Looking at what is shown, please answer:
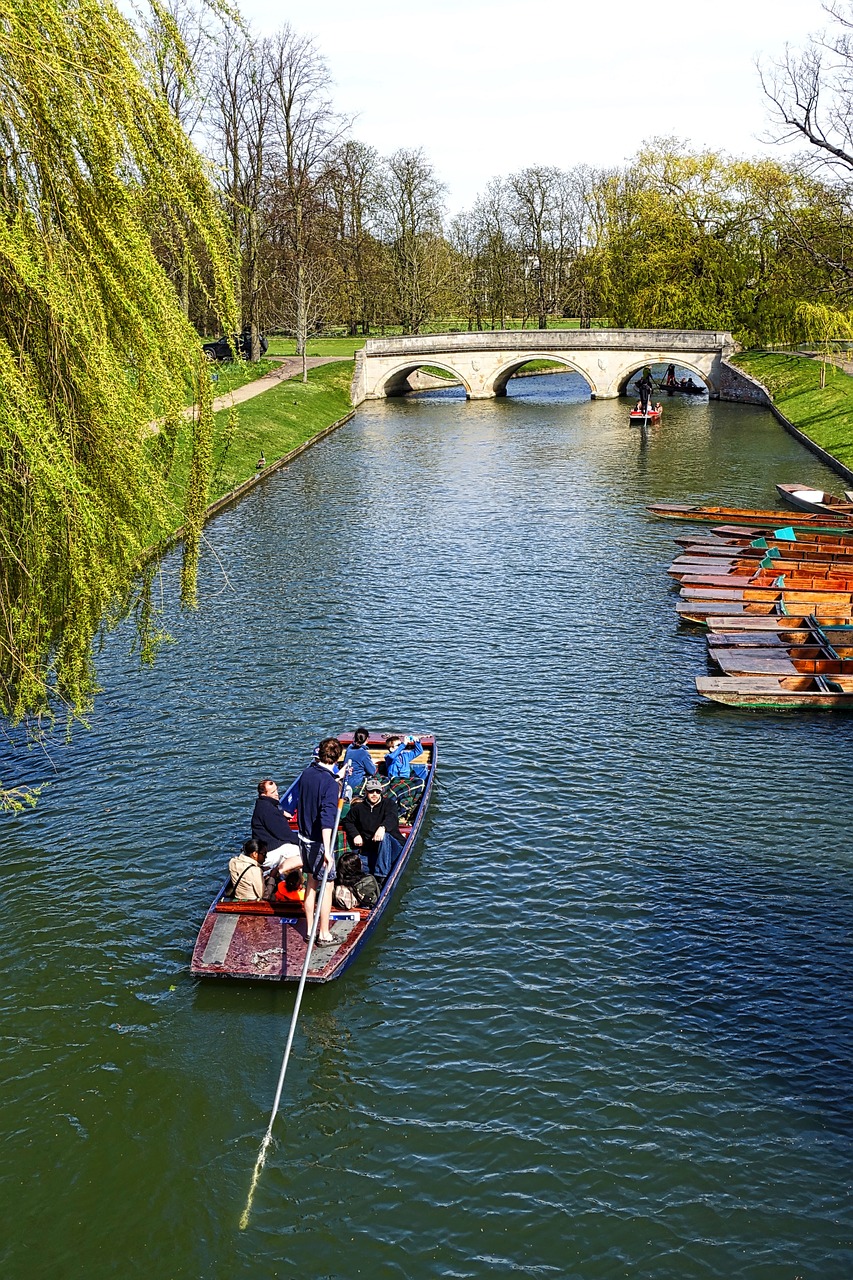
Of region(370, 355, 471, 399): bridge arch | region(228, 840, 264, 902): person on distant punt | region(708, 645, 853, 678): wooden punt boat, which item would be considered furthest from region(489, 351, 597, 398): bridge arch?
region(228, 840, 264, 902): person on distant punt

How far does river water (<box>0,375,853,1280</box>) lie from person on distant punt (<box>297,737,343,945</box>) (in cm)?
91

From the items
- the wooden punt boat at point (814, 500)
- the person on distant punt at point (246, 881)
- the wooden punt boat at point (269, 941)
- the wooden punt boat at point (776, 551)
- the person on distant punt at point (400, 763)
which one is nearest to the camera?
the wooden punt boat at point (269, 941)

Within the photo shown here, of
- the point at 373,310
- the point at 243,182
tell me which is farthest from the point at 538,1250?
the point at 373,310

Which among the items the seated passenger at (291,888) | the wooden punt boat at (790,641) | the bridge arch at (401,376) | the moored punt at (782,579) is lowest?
the seated passenger at (291,888)

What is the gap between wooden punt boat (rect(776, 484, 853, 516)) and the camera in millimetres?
32438

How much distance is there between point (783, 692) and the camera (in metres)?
19.5

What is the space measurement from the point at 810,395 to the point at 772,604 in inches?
1178

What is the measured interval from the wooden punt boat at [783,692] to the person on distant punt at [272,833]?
888 cm

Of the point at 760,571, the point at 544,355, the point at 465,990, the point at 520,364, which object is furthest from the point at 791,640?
the point at 520,364

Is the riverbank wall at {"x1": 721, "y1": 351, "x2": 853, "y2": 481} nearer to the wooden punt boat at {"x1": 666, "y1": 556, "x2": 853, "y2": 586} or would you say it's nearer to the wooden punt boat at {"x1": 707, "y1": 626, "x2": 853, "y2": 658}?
the wooden punt boat at {"x1": 666, "y1": 556, "x2": 853, "y2": 586}

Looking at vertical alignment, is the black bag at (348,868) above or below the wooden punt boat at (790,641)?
below

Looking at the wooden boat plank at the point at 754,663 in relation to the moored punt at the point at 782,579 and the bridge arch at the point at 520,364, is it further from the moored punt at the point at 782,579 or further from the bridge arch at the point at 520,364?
the bridge arch at the point at 520,364

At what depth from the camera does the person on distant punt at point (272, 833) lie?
43.7ft

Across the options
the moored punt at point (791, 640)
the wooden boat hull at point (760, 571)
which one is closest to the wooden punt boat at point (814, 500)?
the wooden boat hull at point (760, 571)
